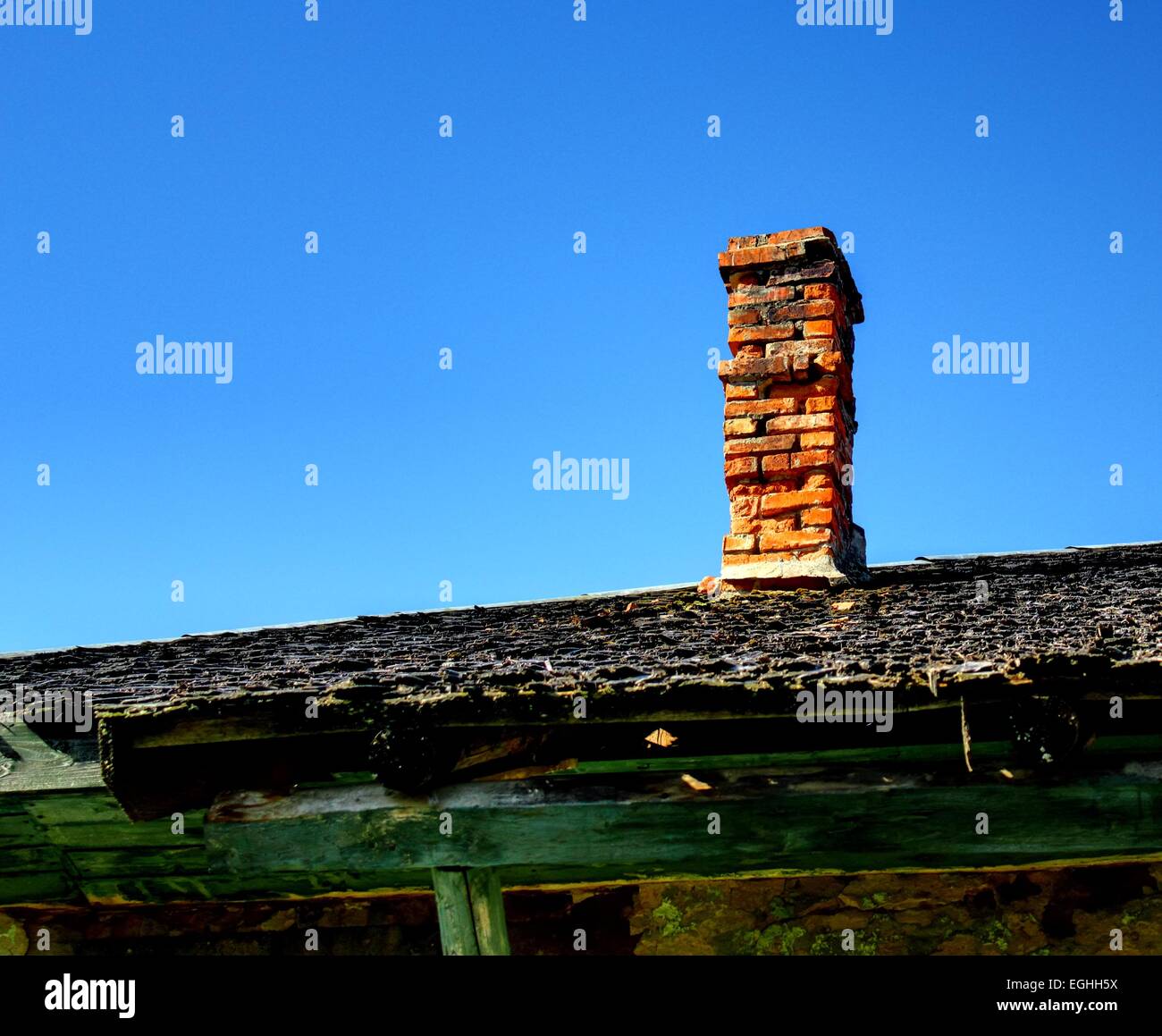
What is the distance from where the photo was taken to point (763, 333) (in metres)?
6.25

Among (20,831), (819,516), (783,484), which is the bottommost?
(20,831)

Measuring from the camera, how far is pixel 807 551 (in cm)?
596

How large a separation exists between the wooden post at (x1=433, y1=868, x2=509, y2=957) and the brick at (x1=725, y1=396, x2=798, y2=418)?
3.12 meters

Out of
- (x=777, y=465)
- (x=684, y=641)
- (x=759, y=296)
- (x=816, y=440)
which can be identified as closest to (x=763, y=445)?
(x=777, y=465)

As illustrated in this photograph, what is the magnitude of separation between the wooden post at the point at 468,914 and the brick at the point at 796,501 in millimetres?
2877

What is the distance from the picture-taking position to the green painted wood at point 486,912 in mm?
3613

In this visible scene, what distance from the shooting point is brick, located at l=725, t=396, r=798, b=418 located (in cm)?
612

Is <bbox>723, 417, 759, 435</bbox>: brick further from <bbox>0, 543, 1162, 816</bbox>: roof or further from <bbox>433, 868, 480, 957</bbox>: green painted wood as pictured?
<bbox>433, 868, 480, 957</bbox>: green painted wood

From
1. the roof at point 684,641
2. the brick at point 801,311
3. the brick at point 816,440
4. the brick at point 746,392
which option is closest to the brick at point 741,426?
the brick at point 746,392

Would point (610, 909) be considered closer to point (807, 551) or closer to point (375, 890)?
point (375, 890)

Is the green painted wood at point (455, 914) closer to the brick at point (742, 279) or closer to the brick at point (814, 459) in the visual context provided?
the brick at point (814, 459)

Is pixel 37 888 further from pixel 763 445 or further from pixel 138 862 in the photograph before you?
pixel 763 445

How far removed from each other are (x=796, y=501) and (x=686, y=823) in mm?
2756
